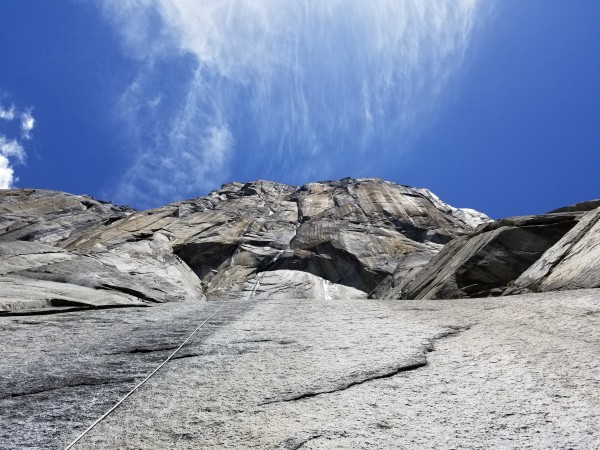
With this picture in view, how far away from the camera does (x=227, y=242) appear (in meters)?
37.3

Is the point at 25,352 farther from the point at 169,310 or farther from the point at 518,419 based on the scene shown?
the point at 518,419

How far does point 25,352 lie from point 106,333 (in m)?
1.62

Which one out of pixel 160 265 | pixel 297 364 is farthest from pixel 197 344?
pixel 160 265

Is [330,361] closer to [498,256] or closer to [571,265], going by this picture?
[571,265]

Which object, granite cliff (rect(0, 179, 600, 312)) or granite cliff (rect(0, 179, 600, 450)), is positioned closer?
granite cliff (rect(0, 179, 600, 450))

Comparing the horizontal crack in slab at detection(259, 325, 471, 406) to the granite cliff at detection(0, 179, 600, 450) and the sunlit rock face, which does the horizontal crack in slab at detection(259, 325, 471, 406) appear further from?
the sunlit rock face

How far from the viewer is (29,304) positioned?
11883mm

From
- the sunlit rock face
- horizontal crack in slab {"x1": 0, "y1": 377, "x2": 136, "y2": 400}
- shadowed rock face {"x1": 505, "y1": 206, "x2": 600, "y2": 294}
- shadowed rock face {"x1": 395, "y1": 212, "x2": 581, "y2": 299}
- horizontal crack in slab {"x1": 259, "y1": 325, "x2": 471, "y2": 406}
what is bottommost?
horizontal crack in slab {"x1": 259, "y1": 325, "x2": 471, "y2": 406}

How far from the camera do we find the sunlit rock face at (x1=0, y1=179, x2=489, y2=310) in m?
20.1

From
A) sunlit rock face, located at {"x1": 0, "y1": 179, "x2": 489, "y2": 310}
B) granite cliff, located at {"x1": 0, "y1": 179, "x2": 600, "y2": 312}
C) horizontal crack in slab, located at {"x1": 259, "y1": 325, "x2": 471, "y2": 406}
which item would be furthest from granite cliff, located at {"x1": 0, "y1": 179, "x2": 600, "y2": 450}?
sunlit rock face, located at {"x1": 0, "y1": 179, "x2": 489, "y2": 310}

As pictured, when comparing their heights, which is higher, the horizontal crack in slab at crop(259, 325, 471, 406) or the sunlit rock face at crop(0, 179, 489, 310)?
the sunlit rock face at crop(0, 179, 489, 310)

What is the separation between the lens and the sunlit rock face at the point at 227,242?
20.1 metres

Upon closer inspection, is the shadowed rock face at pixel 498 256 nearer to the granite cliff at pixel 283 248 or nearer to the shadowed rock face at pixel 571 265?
the granite cliff at pixel 283 248

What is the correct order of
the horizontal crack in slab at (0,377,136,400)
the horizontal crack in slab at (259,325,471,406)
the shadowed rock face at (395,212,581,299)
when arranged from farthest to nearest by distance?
the shadowed rock face at (395,212,581,299) → the horizontal crack in slab at (0,377,136,400) → the horizontal crack in slab at (259,325,471,406)
